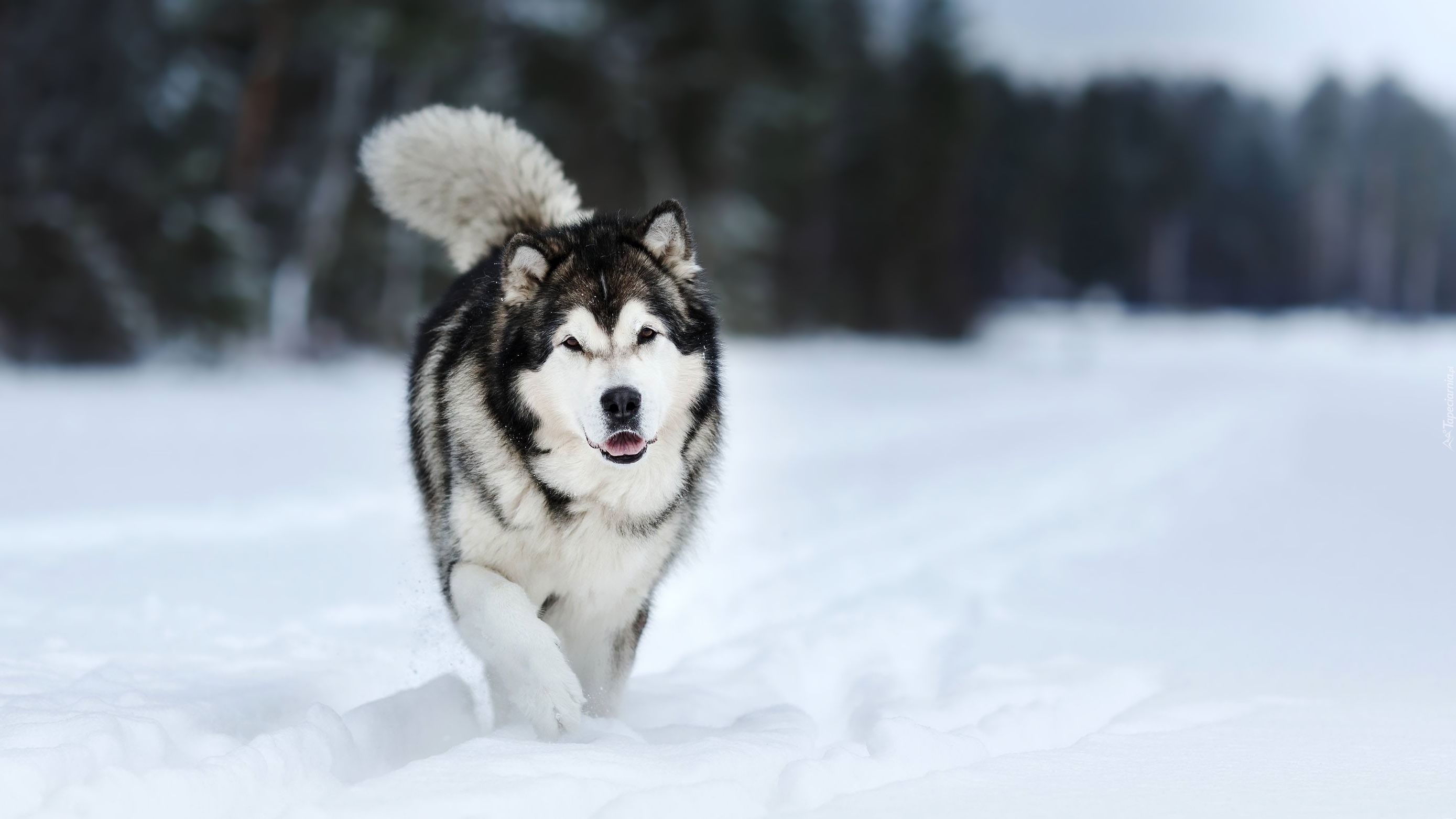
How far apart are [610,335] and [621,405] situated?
0.25 meters

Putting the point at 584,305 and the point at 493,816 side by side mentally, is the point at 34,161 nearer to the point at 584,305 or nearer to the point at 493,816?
the point at 584,305

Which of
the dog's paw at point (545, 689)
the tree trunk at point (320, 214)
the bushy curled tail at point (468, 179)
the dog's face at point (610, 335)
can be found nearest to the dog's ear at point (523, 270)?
the dog's face at point (610, 335)

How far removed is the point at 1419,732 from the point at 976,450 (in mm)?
7266

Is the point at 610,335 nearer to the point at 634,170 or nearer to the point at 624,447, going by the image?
the point at 624,447

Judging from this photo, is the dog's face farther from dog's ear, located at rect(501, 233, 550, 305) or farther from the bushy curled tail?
the bushy curled tail

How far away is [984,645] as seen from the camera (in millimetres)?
4449

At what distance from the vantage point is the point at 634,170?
70.8 ft

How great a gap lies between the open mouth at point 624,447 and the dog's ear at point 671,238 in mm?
667

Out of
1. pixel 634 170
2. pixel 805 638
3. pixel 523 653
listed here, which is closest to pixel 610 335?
pixel 523 653

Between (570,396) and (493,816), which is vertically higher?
(570,396)

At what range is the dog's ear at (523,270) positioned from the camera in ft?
10.7

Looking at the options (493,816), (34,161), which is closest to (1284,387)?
(34,161)

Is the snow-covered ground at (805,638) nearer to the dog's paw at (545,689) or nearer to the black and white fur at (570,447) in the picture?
the dog's paw at (545,689)

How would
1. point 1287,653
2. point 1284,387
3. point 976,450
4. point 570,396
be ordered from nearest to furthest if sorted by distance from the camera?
1. point 570,396
2. point 1287,653
3. point 976,450
4. point 1284,387
